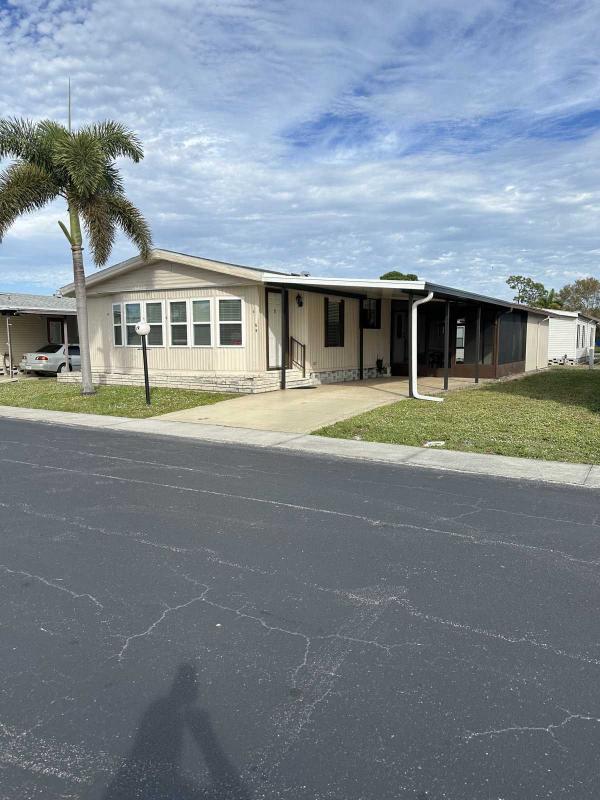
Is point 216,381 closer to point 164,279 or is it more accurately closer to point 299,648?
point 164,279

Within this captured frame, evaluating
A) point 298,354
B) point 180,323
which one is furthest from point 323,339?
point 180,323

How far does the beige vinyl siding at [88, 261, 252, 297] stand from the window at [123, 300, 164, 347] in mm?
510

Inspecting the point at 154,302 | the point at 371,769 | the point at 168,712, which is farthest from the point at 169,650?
the point at 154,302

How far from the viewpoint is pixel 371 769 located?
2453mm

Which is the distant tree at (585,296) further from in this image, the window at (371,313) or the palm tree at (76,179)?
the palm tree at (76,179)

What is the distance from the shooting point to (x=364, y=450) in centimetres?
916

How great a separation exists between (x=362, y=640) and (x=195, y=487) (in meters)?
3.88

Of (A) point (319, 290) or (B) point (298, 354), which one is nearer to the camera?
(A) point (319, 290)

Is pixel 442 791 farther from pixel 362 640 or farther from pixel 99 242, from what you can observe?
pixel 99 242

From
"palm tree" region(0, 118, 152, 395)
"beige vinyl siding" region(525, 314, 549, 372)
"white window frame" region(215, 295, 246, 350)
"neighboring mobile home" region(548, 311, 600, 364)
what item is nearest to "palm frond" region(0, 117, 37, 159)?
"palm tree" region(0, 118, 152, 395)

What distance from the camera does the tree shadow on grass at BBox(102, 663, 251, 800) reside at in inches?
92.4

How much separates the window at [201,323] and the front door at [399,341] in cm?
738

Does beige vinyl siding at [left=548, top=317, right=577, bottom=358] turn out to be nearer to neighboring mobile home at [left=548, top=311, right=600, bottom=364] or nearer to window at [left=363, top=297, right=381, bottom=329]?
neighboring mobile home at [left=548, top=311, right=600, bottom=364]

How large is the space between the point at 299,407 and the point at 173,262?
7015mm
